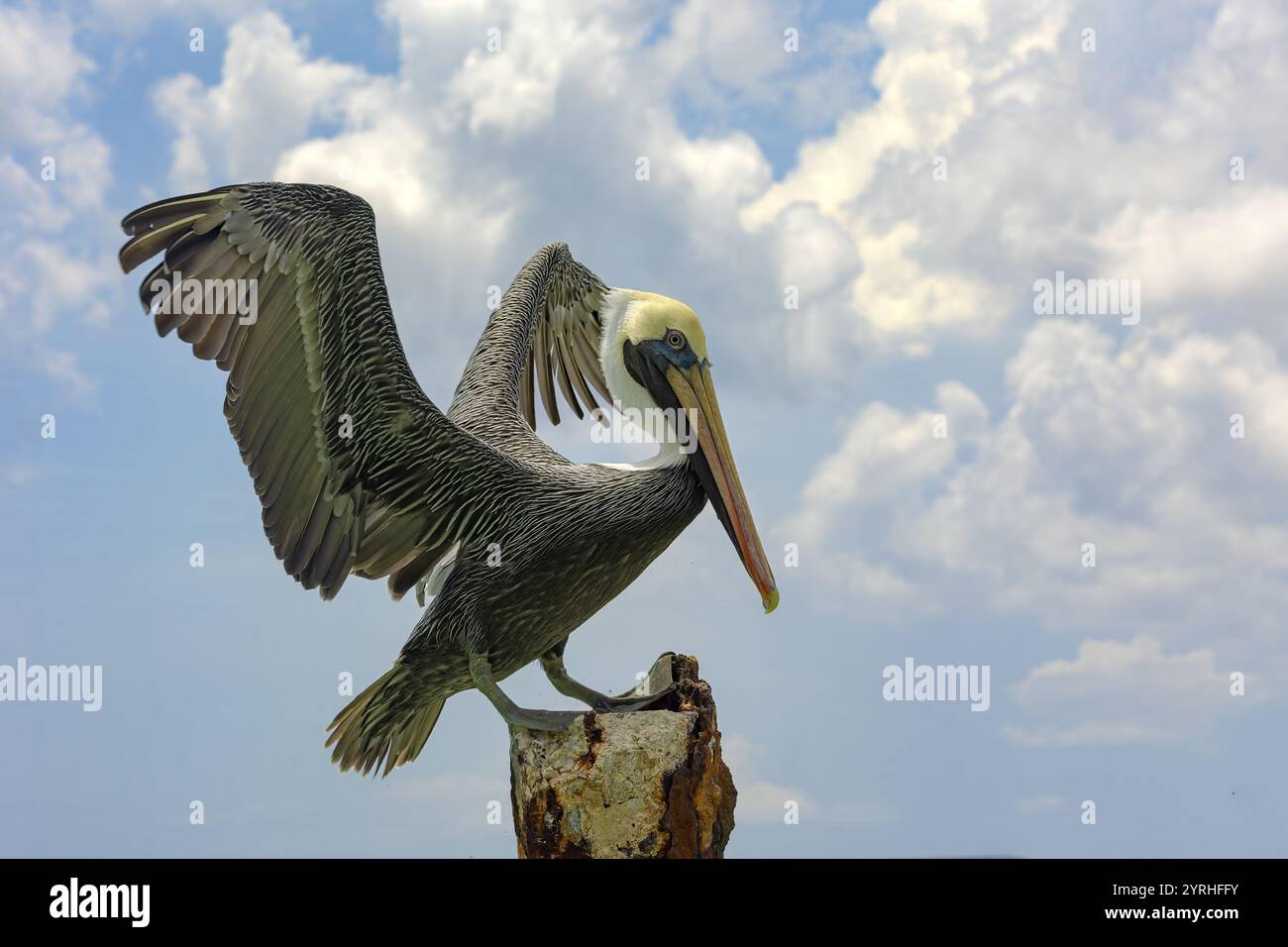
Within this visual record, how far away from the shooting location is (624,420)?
7.43 m

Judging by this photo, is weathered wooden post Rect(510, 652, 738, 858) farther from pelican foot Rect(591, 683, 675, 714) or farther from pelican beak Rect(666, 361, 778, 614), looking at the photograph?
pelican beak Rect(666, 361, 778, 614)

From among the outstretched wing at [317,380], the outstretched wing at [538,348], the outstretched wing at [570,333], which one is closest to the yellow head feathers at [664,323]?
the outstretched wing at [317,380]

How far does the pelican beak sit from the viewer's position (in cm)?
702

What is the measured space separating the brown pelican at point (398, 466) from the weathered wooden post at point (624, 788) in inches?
9.4

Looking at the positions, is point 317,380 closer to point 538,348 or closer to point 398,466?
point 398,466

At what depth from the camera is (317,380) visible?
22.7 feet

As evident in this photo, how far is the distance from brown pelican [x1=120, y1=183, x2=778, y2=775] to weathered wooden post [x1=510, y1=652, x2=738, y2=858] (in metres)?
0.24

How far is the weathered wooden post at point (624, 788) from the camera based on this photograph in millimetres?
6230

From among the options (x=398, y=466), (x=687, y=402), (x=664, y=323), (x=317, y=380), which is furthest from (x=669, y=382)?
(x=317, y=380)
